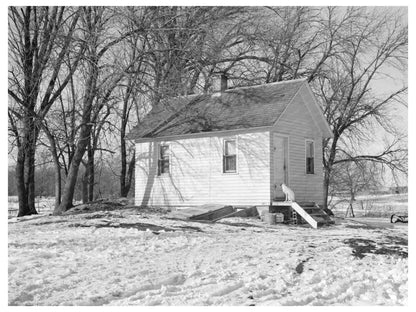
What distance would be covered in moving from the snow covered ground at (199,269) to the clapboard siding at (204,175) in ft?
20.3

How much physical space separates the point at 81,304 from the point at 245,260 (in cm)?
364

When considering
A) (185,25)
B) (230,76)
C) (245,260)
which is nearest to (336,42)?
(230,76)

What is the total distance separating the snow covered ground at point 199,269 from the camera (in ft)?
23.3

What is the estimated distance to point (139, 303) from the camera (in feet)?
22.1

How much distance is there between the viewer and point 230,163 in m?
19.5

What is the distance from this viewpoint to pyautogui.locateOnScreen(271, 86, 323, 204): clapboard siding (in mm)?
19547

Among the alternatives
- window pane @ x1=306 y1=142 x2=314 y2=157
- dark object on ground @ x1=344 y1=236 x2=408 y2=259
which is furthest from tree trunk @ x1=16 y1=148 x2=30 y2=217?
dark object on ground @ x1=344 y1=236 x2=408 y2=259

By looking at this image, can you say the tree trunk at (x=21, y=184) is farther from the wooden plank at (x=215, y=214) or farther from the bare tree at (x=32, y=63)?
the wooden plank at (x=215, y=214)

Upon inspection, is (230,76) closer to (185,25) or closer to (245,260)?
(185,25)

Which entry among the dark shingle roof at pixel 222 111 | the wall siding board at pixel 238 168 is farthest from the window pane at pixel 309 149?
the dark shingle roof at pixel 222 111

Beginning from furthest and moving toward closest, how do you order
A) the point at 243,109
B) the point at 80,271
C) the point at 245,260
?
the point at 243,109 → the point at 245,260 → the point at 80,271

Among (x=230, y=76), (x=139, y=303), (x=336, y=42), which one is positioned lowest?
(x=139, y=303)

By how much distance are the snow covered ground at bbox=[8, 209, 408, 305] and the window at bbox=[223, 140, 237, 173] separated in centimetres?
712
